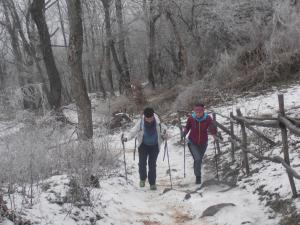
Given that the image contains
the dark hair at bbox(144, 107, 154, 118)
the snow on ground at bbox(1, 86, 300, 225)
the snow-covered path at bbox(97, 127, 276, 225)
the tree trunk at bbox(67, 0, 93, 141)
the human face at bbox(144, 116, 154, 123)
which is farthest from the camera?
the tree trunk at bbox(67, 0, 93, 141)

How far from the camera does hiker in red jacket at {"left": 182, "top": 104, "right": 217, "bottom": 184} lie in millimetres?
8562

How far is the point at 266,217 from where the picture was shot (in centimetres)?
586

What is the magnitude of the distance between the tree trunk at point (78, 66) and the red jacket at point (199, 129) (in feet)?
6.88

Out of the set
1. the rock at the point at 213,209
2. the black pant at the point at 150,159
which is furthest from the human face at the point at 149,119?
the rock at the point at 213,209

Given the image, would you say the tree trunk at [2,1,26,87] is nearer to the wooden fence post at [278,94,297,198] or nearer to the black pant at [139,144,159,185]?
the black pant at [139,144,159,185]

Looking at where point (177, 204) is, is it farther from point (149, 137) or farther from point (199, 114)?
point (199, 114)

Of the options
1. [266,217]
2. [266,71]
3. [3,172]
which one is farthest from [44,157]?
[266,71]

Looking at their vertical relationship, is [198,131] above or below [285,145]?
below

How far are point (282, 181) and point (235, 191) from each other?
3.03 ft

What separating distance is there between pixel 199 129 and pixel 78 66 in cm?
284

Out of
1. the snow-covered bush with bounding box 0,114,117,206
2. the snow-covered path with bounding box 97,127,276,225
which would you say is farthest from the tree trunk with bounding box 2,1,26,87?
the snow-covered path with bounding box 97,127,276,225

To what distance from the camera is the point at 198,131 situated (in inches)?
339

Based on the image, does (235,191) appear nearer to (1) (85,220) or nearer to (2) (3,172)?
(1) (85,220)

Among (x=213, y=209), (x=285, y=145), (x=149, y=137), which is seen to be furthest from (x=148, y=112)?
(x=285, y=145)
